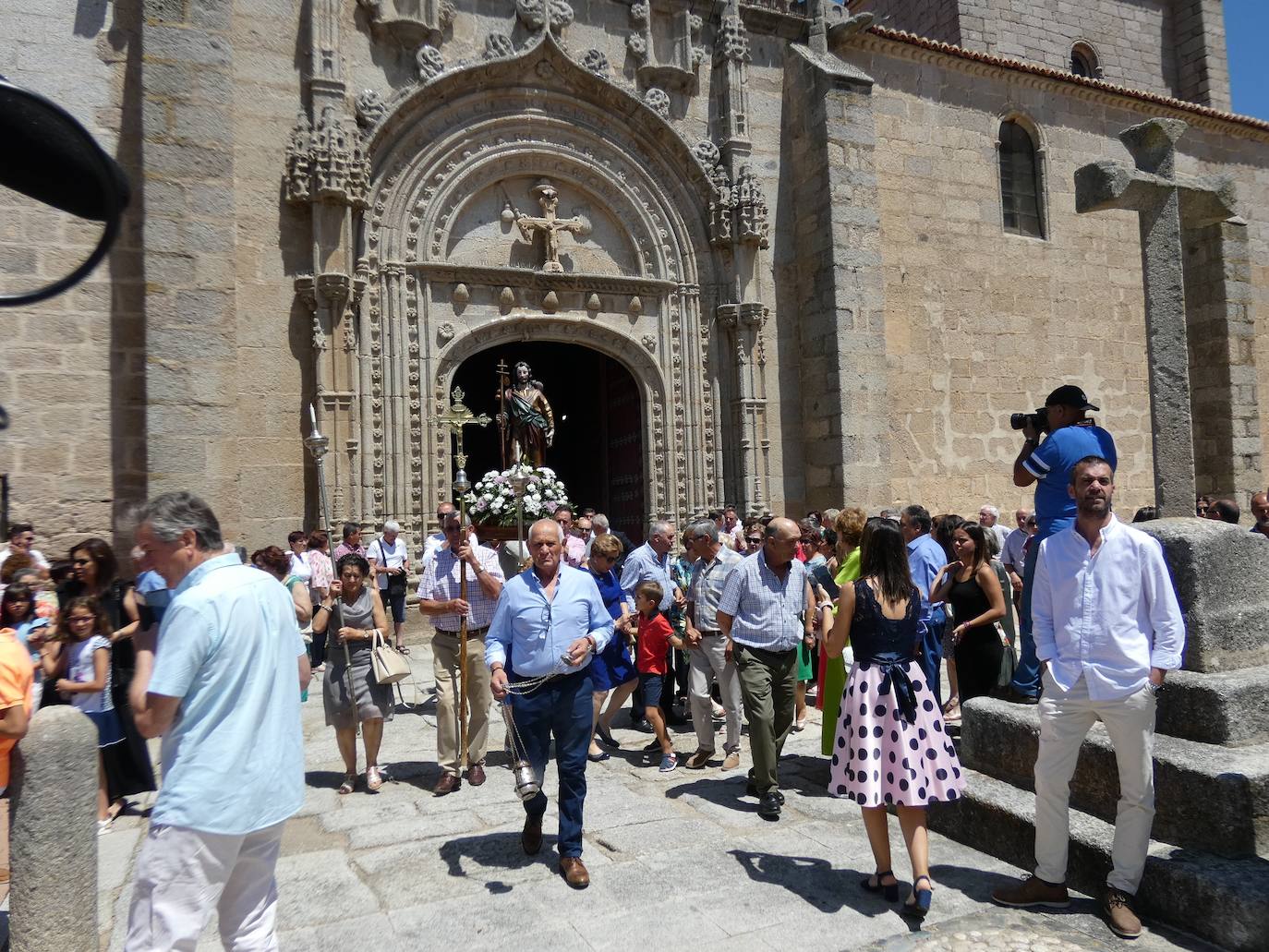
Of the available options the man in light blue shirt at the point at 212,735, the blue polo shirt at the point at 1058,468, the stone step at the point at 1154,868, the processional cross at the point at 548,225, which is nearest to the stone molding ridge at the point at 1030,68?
the processional cross at the point at 548,225

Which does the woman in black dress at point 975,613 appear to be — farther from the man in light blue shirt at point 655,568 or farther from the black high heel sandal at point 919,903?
the black high heel sandal at point 919,903

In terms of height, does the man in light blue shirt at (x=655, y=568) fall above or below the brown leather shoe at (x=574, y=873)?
A: above

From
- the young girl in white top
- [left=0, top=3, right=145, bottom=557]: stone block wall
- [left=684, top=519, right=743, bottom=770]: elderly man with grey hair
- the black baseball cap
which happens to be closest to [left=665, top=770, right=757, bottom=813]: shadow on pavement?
[left=684, top=519, right=743, bottom=770]: elderly man with grey hair

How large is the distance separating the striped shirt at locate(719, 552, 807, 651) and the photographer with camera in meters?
1.35

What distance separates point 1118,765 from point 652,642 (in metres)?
3.65

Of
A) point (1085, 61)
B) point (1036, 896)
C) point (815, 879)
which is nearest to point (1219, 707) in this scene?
point (1036, 896)

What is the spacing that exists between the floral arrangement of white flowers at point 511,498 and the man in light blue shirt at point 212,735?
5920mm

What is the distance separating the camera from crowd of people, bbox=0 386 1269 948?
2816 mm

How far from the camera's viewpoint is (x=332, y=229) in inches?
427

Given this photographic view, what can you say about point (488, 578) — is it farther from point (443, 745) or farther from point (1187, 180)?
point (1187, 180)

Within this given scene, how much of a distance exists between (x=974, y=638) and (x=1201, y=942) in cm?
255

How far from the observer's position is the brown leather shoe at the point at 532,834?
188 inches

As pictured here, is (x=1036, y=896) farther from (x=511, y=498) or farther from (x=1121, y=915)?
(x=511, y=498)

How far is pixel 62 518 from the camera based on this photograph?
9773mm
